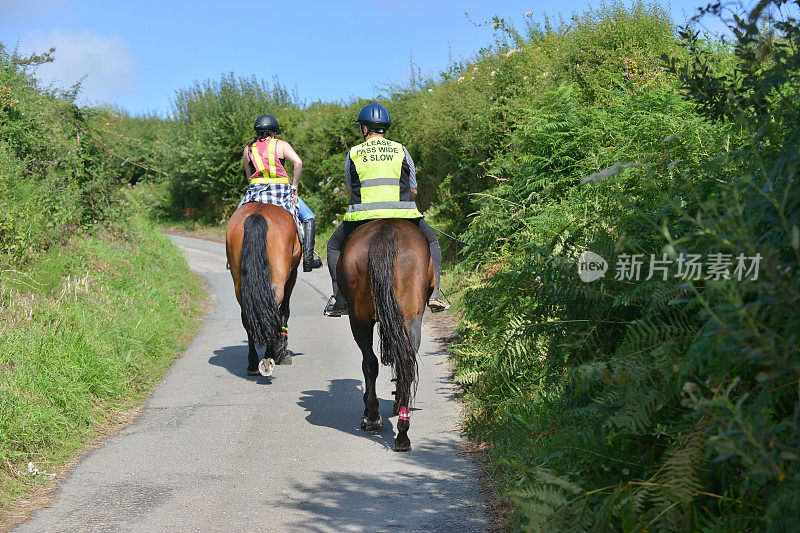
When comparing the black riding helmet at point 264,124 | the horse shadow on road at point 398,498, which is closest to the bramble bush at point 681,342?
the horse shadow on road at point 398,498

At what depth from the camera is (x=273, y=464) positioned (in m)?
5.53

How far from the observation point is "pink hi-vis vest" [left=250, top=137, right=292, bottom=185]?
9.15 m

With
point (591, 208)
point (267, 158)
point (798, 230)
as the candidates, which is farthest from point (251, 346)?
point (798, 230)

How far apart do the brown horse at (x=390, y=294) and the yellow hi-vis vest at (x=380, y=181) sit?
0.16 m

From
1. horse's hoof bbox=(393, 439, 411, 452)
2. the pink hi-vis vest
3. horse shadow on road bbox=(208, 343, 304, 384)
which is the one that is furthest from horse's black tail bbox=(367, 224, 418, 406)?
the pink hi-vis vest

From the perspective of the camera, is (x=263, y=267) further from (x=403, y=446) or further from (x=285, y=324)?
(x=403, y=446)

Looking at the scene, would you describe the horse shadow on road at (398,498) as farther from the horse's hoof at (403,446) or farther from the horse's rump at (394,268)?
the horse's rump at (394,268)

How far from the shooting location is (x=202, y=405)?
7.24 m

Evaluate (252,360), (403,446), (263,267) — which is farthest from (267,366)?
(403,446)

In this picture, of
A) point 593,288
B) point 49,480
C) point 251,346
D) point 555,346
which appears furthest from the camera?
point 251,346

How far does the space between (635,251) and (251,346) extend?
5506mm

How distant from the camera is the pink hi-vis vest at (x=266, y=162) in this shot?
30.0 feet

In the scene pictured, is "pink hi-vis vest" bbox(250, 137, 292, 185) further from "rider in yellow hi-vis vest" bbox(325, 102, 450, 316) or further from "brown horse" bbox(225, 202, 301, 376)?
"rider in yellow hi-vis vest" bbox(325, 102, 450, 316)

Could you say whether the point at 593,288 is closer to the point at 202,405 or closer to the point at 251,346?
the point at 202,405
